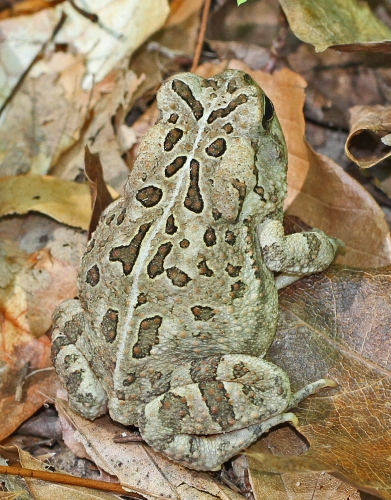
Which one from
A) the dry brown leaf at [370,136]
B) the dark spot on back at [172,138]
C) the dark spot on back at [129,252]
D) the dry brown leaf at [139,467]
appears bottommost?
the dry brown leaf at [139,467]

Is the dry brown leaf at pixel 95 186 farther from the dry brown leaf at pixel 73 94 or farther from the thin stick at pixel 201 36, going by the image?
the thin stick at pixel 201 36

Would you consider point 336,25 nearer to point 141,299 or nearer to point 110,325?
point 141,299

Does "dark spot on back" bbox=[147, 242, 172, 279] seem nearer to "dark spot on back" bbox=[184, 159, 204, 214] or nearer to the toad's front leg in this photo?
"dark spot on back" bbox=[184, 159, 204, 214]

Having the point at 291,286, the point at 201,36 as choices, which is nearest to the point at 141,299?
the point at 291,286

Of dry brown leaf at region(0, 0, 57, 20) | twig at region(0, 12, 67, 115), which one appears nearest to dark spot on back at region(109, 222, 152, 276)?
twig at region(0, 12, 67, 115)

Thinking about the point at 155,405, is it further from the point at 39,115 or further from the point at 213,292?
the point at 39,115

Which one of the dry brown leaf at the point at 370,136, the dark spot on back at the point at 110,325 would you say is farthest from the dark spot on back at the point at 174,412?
the dry brown leaf at the point at 370,136

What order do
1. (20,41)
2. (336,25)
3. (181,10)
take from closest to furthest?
(336,25) → (181,10) → (20,41)
